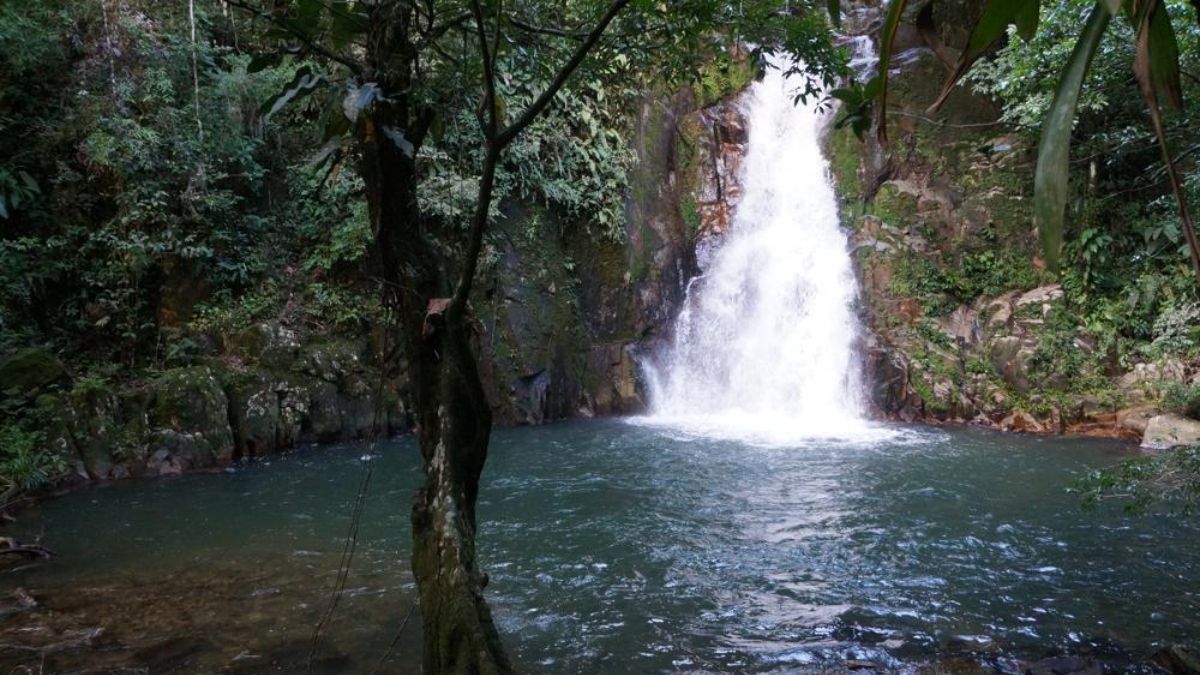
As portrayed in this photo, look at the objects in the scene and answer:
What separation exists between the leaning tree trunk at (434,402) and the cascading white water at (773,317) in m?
8.78

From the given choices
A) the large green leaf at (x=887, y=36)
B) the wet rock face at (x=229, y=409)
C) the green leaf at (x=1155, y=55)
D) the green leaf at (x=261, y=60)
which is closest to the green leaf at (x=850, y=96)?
the large green leaf at (x=887, y=36)

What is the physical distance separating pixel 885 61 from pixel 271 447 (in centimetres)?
1005

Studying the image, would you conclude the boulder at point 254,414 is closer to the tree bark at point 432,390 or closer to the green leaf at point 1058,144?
the tree bark at point 432,390

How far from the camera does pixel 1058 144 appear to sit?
0.74 m

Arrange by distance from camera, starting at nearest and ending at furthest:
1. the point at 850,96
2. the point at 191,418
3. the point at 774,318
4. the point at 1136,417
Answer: the point at 850,96 < the point at 191,418 < the point at 1136,417 < the point at 774,318

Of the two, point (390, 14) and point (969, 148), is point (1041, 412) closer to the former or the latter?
point (969, 148)

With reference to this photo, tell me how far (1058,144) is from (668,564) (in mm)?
5285

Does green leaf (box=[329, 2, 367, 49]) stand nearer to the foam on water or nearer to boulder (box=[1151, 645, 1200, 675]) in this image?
boulder (box=[1151, 645, 1200, 675])

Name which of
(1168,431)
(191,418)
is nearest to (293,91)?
(191,418)

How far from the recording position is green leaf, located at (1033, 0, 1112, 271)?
28.9 inches

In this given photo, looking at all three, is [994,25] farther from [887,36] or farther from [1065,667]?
[1065,667]

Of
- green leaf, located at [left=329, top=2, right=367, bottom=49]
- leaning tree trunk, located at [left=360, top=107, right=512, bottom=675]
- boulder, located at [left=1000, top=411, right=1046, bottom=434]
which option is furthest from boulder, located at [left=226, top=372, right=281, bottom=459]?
boulder, located at [left=1000, top=411, right=1046, bottom=434]

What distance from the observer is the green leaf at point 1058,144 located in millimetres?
733

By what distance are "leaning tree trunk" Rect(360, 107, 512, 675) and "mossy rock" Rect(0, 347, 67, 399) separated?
7.48 meters
